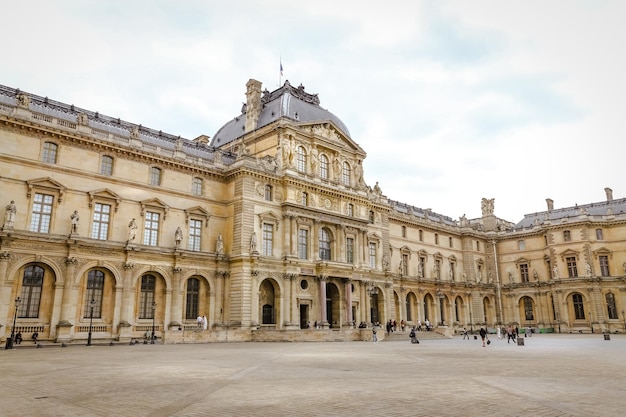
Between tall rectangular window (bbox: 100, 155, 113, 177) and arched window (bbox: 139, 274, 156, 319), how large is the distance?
910 centimetres

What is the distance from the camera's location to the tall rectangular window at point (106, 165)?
127 ft

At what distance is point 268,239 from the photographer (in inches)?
1801

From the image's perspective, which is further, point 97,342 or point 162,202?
point 162,202

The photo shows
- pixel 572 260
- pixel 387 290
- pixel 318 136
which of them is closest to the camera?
pixel 318 136

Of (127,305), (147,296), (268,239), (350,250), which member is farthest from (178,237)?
(350,250)

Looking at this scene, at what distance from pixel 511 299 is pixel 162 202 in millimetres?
58589

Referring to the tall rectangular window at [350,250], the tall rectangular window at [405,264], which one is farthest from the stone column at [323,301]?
the tall rectangular window at [405,264]

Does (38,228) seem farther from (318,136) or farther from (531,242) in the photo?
(531,242)

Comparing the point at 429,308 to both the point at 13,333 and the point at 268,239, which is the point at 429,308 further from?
the point at 13,333

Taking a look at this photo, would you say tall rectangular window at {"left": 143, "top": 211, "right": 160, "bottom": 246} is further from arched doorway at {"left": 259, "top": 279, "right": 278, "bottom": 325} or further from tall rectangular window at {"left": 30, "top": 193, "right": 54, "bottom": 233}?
arched doorway at {"left": 259, "top": 279, "right": 278, "bottom": 325}

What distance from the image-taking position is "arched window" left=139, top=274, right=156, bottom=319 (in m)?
39.0

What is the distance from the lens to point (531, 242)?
2995 inches

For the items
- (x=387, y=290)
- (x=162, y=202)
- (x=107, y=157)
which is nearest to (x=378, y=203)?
(x=387, y=290)

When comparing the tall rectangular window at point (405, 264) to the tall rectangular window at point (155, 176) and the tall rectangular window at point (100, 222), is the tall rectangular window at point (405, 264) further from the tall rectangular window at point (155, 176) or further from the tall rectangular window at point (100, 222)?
the tall rectangular window at point (100, 222)
